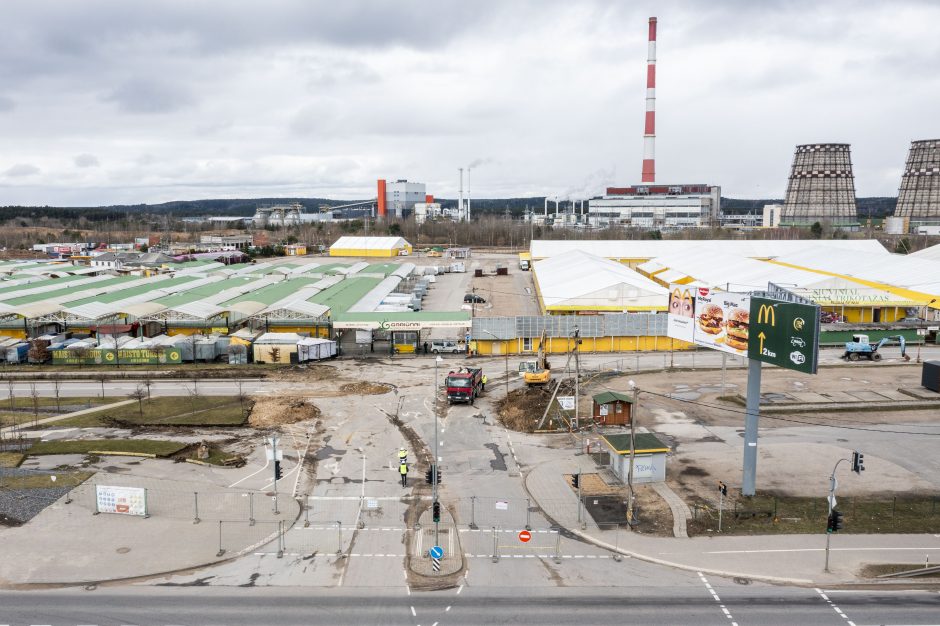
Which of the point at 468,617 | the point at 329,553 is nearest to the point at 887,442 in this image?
the point at 468,617

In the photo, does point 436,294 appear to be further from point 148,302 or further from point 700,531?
point 700,531

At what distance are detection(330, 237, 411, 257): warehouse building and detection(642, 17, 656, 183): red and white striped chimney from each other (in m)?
73.9

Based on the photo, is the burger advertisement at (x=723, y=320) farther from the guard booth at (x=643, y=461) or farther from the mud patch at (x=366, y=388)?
the mud patch at (x=366, y=388)

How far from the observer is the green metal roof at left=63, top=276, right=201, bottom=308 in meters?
66.4

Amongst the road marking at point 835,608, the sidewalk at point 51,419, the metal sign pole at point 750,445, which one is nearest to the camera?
the road marking at point 835,608

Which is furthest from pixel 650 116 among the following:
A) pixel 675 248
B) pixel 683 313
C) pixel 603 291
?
pixel 683 313

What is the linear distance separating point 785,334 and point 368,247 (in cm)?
13148

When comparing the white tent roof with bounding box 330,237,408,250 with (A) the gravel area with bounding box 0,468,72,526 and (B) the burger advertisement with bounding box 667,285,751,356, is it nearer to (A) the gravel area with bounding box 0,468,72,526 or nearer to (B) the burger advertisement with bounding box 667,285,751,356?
(B) the burger advertisement with bounding box 667,285,751,356

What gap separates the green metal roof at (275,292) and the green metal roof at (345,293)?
12.6 feet

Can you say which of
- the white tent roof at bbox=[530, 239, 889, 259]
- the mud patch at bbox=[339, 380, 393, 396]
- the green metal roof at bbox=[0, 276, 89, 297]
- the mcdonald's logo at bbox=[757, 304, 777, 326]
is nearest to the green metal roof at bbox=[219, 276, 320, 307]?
the mud patch at bbox=[339, 380, 393, 396]

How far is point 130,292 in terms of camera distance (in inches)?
2827

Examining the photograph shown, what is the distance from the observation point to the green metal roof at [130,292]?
66.4 metres

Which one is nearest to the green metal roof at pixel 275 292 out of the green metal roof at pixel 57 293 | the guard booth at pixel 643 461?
the green metal roof at pixel 57 293

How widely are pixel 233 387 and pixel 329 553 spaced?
26.1 metres
